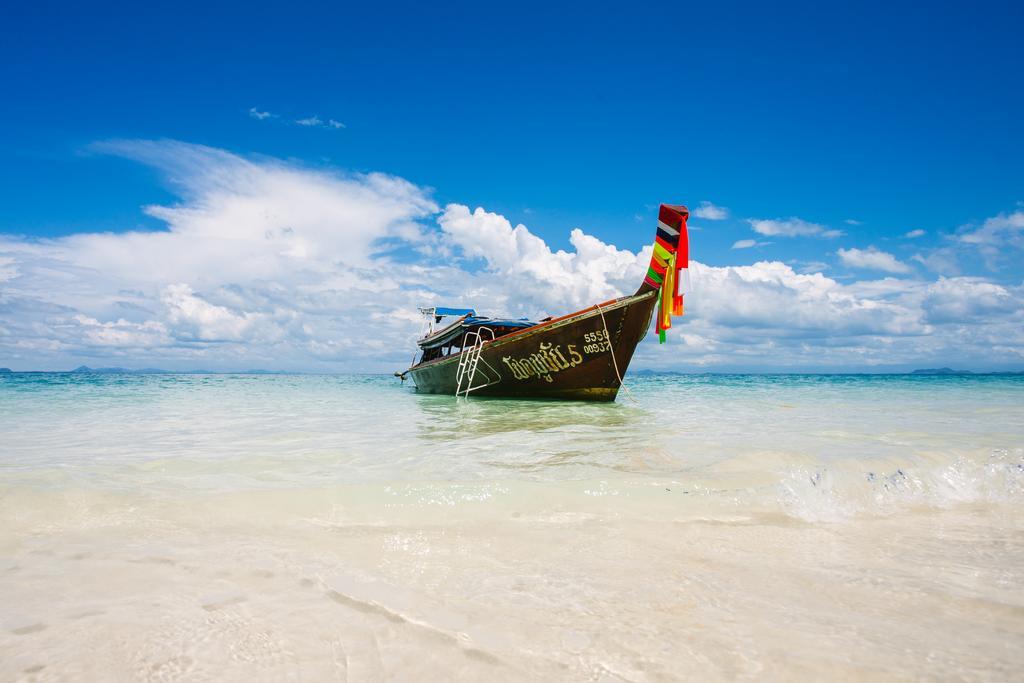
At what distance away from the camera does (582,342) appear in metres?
12.8

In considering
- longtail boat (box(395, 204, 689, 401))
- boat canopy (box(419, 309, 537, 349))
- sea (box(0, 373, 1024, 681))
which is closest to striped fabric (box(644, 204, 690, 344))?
longtail boat (box(395, 204, 689, 401))

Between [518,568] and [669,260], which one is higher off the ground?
[669,260]

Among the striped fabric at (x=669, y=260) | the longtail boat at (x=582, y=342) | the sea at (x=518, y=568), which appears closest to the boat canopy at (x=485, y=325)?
the longtail boat at (x=582, y=342)

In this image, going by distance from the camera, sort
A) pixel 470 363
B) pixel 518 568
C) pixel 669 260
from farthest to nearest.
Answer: pixel 470 363 < pixel 669 260 < pixel 518 568

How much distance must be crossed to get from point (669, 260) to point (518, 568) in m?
10.3

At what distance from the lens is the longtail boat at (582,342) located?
1165cm

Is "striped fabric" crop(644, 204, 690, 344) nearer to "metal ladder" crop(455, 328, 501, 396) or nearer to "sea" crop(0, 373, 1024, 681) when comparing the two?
"metal ladder" crop(455, 328, 501, 396)

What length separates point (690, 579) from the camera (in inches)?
84.3

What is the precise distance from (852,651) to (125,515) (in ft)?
11.7

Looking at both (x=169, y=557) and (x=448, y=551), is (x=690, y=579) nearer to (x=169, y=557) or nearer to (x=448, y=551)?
(x=448, y=551)

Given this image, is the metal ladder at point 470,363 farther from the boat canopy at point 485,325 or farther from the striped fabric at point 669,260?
the striped fabric at point 669,260

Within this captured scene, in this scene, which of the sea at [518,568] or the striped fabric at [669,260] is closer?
the sea at [518,568]

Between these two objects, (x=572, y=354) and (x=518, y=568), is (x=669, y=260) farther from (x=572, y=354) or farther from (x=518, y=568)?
(x=518, y=568)

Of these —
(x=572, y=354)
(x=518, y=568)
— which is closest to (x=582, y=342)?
(x=572, y=354)
